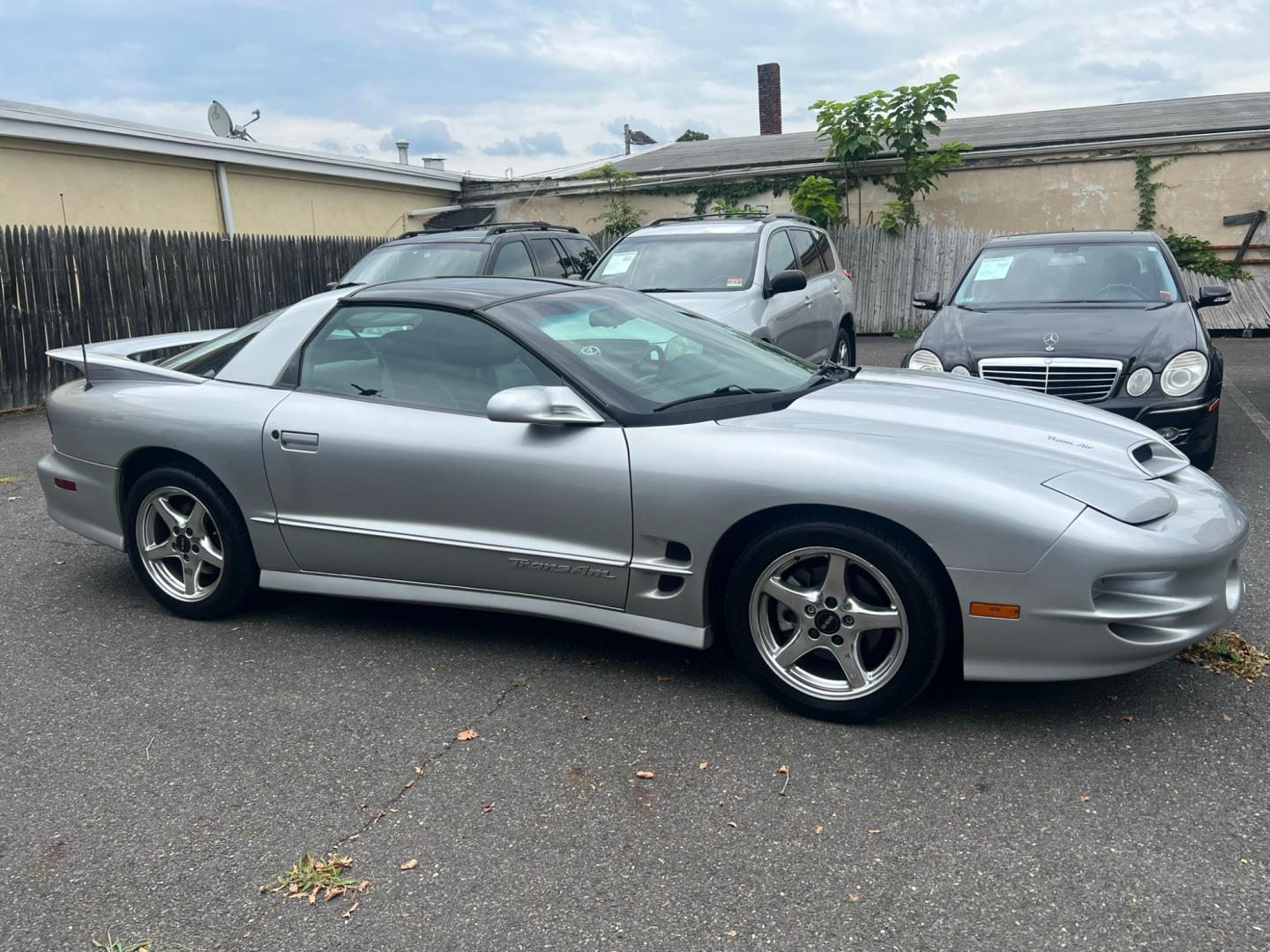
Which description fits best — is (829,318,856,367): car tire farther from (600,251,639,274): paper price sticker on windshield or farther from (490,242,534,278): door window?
(490,242,534,278): door window

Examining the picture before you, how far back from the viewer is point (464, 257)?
1005 cm

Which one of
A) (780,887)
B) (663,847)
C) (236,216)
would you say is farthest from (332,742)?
(236,216)

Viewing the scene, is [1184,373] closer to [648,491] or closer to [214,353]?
[648,491]

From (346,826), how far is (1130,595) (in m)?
2.38

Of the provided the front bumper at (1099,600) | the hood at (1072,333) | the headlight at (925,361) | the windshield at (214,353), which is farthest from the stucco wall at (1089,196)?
the front bumper at (1099,600)

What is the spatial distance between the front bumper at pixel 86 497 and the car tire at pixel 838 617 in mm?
2874

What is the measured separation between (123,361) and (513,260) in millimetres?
5907

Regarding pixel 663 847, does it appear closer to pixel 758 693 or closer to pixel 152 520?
pixel 758 693

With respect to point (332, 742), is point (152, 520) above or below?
above

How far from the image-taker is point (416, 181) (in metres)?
19.1

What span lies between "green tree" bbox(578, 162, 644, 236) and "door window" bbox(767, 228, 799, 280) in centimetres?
971

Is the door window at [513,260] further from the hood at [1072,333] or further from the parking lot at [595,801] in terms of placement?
the parking lot at [595,801]

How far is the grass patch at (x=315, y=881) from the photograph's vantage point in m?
2.58

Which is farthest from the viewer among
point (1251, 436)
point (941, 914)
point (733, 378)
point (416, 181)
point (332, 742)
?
point (416, 181)
